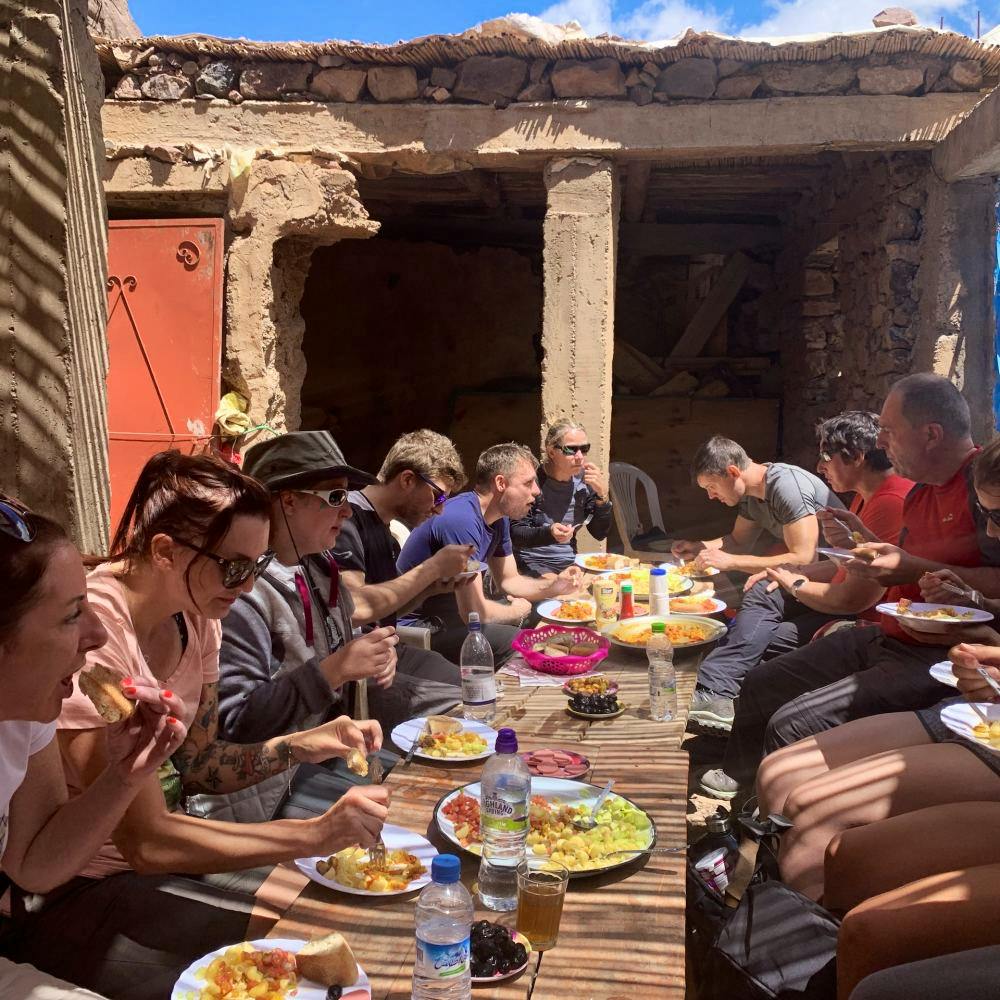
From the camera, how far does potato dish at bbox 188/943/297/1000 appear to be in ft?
5.35

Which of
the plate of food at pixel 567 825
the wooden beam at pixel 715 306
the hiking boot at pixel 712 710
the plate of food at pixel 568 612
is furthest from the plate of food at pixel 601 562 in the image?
the wooden beam at pixel 715 306

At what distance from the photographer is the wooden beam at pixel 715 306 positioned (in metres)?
11.1

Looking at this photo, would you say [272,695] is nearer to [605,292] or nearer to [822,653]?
Answer: [822,653]

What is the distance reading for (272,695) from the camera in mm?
2766

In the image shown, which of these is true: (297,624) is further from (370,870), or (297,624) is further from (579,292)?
(579,292)

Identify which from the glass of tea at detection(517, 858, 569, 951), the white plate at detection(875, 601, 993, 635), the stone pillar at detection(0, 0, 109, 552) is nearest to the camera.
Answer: the glass of tea at detection(517, 858, 569, 951)

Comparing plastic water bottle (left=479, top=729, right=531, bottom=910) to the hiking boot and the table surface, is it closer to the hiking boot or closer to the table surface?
the table surface

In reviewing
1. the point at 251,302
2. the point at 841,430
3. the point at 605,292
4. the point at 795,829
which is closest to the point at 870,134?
the point at 605,292

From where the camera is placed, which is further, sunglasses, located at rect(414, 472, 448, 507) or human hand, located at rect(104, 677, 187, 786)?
sunglasses, located at rect(414, 472, 448, 507)

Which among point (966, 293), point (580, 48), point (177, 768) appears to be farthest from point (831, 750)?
point (580, 48)

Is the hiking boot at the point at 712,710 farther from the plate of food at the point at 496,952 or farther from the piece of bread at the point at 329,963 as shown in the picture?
the piece of bread at the point at 329,963

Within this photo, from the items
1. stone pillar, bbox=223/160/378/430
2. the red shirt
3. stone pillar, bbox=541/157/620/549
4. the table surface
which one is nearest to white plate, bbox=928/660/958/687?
the red shirt

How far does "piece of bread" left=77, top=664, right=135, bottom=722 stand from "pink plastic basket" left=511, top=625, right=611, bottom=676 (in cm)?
186

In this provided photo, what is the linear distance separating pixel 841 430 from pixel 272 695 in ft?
10.7
